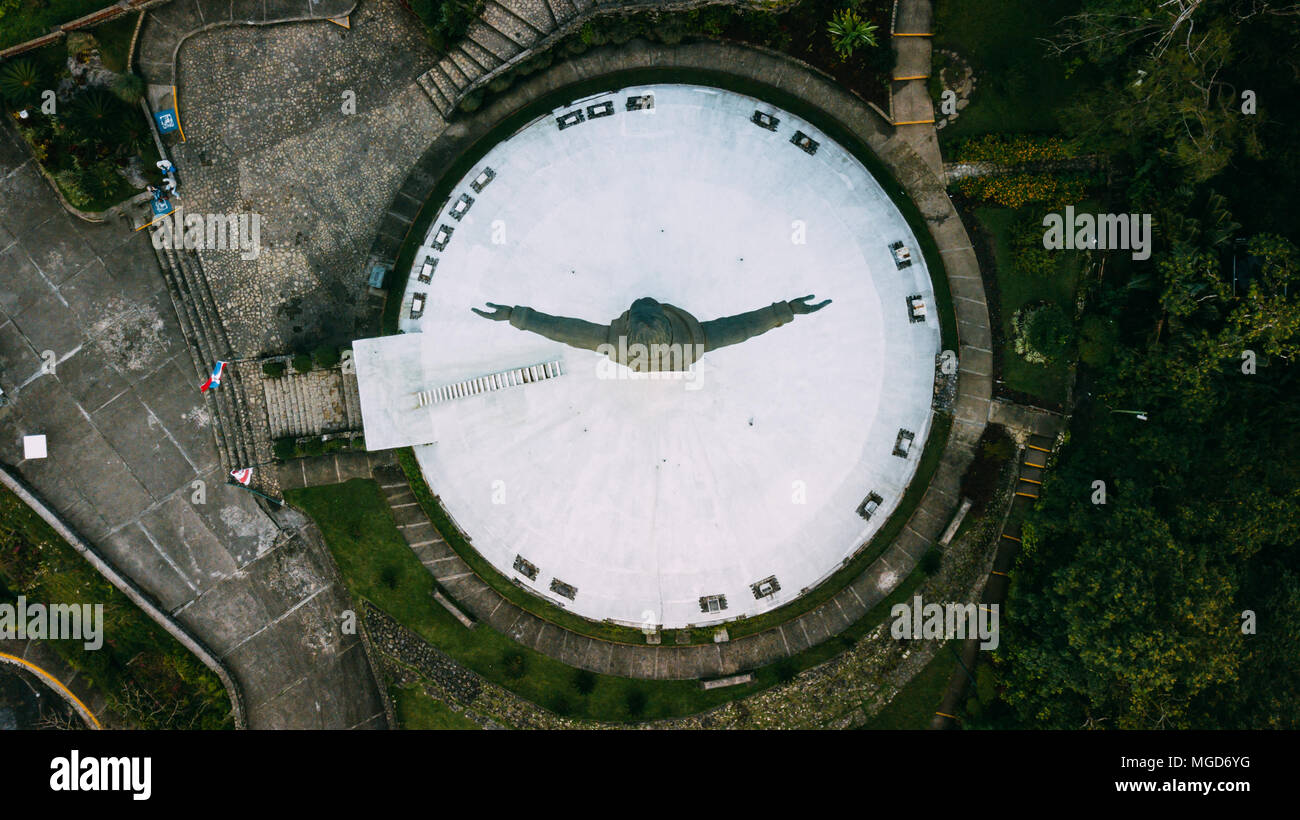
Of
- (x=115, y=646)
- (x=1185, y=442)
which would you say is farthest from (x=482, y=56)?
(x=1185, y=442)

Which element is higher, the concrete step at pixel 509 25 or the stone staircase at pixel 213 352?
the concrete step at pixel 509 25

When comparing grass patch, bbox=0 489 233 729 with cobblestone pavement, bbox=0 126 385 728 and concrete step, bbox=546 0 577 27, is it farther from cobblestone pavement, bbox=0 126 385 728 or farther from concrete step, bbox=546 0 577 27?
concrete step, bbox=546 0 577 27

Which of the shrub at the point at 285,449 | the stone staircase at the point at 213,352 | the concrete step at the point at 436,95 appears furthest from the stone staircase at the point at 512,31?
the shrub at the point at 285,449

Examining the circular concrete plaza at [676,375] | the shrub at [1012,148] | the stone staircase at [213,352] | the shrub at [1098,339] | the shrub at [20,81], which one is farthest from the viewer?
the stone staircase at [213,352]

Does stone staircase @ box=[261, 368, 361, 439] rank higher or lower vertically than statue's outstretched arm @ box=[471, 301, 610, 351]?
lower

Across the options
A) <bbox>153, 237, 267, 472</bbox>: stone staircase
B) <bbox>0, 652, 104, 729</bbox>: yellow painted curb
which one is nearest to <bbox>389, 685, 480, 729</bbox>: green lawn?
<bbox>153, 237, 267, 472</bbox>: stone staircase
